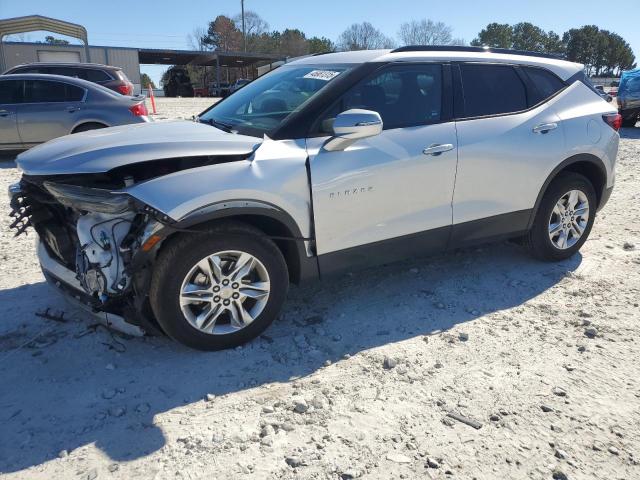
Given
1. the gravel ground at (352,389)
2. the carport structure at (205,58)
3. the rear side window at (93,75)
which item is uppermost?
the carport structure at (205,58)

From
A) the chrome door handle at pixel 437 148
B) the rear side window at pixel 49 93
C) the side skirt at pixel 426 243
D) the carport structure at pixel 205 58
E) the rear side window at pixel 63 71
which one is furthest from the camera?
the carport structure at pixel 205 58

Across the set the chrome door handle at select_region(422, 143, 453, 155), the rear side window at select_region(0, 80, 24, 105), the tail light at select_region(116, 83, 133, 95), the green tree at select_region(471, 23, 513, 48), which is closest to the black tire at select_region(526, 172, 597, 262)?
the chrome door handle at select_region(422, 143, 453, 155)

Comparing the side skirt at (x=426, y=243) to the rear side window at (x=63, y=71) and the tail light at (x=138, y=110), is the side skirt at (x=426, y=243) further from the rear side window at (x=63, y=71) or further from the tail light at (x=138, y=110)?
the rear side window at (x=63, y=71)

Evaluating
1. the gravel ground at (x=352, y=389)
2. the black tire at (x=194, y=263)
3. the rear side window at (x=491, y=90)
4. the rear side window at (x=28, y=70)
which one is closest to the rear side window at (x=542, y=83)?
the rear side window at (x=491, y=90)

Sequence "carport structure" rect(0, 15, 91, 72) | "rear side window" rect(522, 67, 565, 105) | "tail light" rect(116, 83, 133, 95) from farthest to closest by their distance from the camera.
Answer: "carport structure" rect(0, 15, 91, 72)
"tail light" rect(116, 83, 133, 95)
"rear side window" rect(522, 67, 565, 105)

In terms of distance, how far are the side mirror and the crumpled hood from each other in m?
0.52

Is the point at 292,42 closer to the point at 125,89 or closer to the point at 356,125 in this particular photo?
the point at 125,89

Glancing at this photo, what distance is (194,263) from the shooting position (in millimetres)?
2998

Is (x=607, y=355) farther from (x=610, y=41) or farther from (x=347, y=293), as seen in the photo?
(x=610, y=41)

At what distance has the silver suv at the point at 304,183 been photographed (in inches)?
117

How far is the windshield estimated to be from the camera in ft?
11.7

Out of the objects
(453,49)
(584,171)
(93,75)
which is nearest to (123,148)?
(453,49)

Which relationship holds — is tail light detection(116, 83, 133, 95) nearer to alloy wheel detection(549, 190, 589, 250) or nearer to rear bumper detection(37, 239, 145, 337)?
rear bumper detection(37, 239, 145, 337)

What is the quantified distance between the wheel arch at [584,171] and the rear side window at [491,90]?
0.63 m
